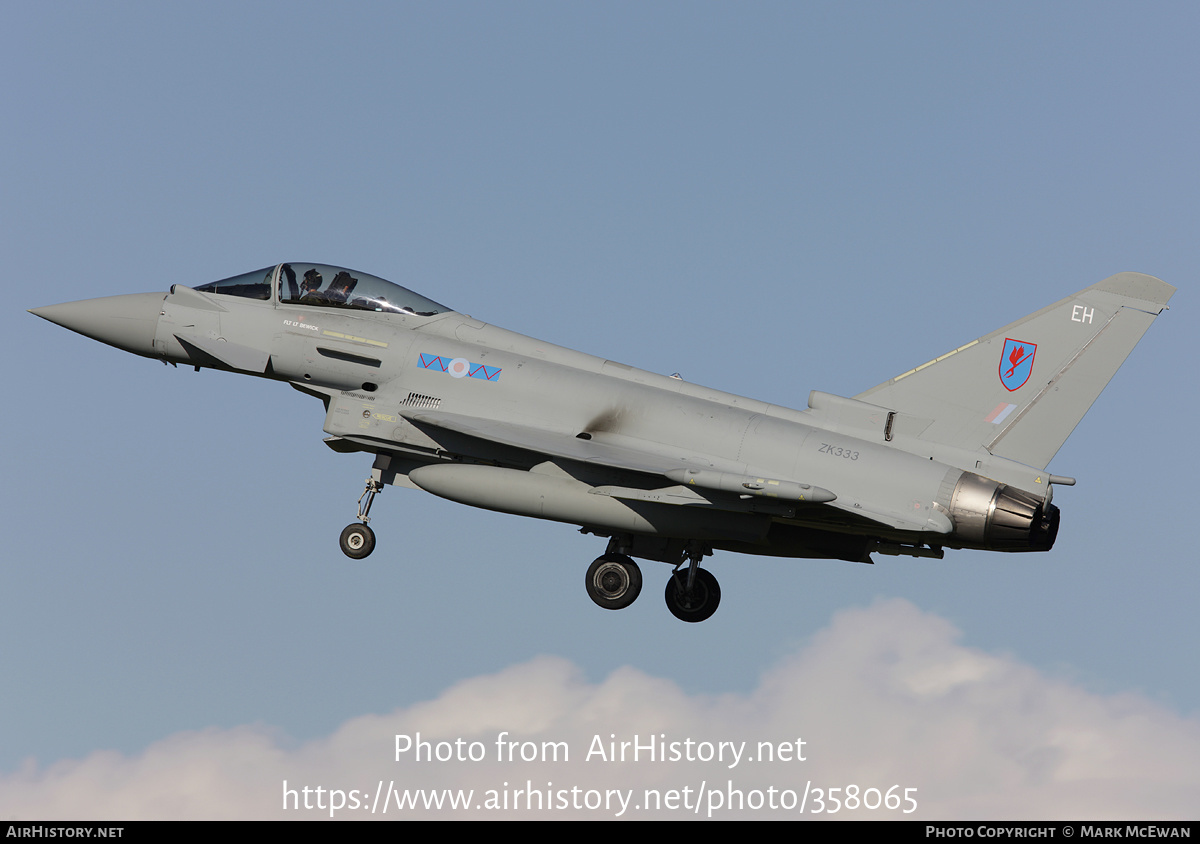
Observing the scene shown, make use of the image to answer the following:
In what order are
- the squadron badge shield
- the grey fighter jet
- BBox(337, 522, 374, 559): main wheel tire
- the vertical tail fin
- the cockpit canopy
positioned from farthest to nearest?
the cockpit canopy
BBox(337, 522, 374, 559): main wheel tire
the squadron badge shield
the vertical tail fin
the grey fighter jet

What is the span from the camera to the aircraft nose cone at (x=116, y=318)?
1891 centimetres

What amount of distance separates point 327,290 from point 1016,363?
354 inches

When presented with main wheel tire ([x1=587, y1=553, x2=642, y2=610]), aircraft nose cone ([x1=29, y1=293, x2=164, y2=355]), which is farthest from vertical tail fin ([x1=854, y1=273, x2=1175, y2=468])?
aircraft nose cone ([x1=29, y1=293, x2=164, y2=355])

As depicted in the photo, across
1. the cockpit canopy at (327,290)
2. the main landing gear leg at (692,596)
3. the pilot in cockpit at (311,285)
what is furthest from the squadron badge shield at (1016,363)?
the pilot in cockpit at (311,285)

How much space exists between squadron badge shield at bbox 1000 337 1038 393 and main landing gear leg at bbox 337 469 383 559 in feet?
26.3

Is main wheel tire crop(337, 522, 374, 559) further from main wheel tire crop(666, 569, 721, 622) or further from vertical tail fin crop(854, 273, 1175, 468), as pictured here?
vertical tail fin crop(854, 273, 1175, 468)

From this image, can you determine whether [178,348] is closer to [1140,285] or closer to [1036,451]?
[1036,451]

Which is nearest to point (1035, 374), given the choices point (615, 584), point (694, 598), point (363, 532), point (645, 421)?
point (645, 421)

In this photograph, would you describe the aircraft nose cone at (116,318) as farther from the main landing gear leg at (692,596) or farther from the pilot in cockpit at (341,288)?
the main landing gear leg at (692,596)

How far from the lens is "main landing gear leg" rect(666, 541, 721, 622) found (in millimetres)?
19359

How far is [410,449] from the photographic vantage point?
18.0 meters

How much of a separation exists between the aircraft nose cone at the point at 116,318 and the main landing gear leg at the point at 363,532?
3.63 m
